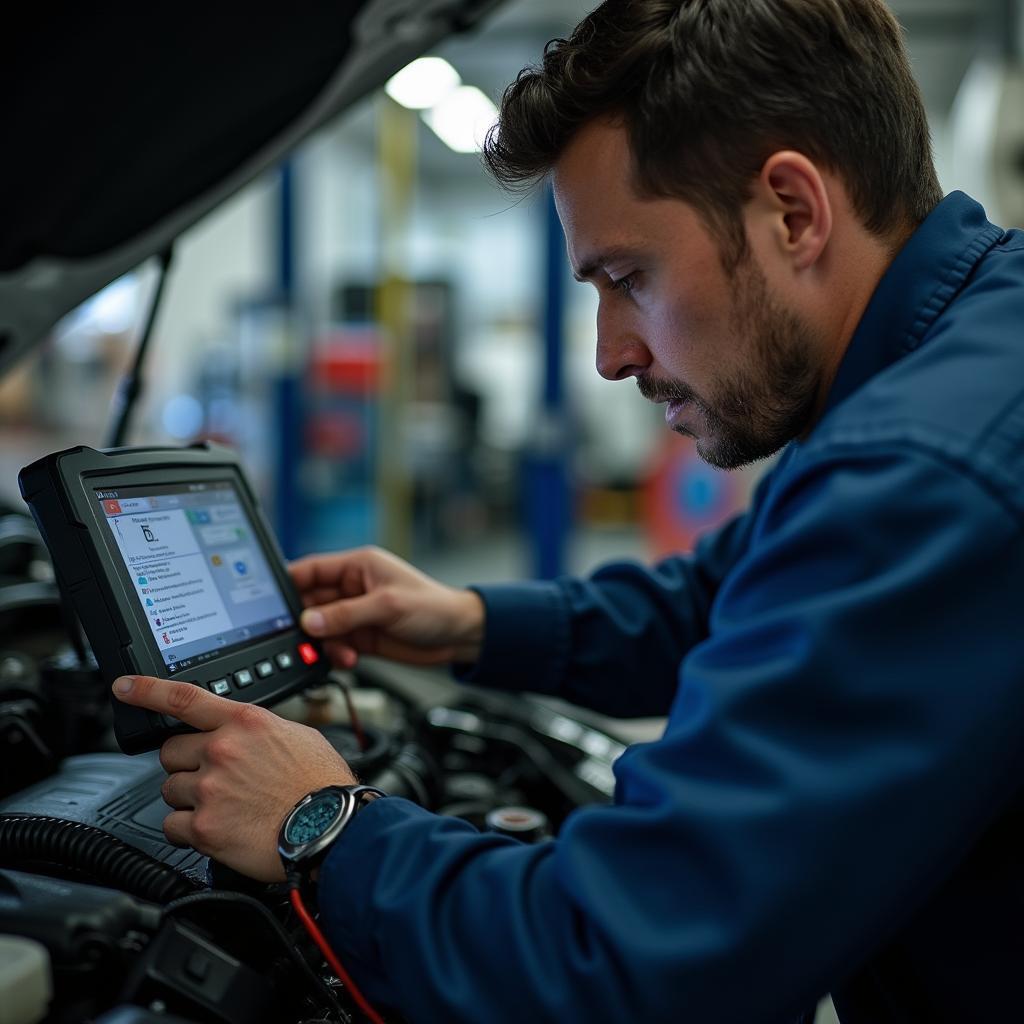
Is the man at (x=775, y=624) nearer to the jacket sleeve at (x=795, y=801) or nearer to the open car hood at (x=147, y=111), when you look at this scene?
the jacket sleeve at (x=795, y=801)

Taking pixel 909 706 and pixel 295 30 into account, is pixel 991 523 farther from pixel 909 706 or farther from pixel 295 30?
pixel 295 30

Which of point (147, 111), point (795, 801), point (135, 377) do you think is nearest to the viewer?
point (795, 801)

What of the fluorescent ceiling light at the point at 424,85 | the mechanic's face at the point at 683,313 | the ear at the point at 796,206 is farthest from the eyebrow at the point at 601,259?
the fluorescent ceiling light at the point at 424,85

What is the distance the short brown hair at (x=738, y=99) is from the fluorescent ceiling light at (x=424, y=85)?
4.06m

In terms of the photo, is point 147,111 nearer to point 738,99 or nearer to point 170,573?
point 170,573

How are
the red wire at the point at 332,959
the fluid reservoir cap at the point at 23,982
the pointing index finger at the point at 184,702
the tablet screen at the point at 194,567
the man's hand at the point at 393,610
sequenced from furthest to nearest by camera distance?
the man's hand at the point at 393,610
the tablet screen at the point at 194,567
the pointing index finger at the point at 184,702
the red wire at the point at 332,959
the fluid reservoir cap at the point at 23,982

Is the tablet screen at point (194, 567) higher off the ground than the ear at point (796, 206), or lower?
lower

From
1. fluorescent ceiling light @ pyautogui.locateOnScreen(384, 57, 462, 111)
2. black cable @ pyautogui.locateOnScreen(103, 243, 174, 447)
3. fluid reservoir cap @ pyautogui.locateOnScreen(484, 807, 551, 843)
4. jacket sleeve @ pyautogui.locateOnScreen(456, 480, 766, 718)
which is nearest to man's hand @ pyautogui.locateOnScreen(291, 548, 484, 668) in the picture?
jacket sleeve @ pyautogui.locateOnScreen(456, 480, 766, 718)

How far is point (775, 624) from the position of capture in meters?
0.64

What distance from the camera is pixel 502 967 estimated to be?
0.64 metres

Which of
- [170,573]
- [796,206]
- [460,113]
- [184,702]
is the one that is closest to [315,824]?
[184,702]

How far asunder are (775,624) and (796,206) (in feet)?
1.18

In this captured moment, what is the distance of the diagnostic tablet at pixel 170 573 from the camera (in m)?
0.87

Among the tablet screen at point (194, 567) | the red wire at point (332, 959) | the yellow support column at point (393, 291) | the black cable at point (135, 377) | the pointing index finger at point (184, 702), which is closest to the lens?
the red wire at point (332, 959)
